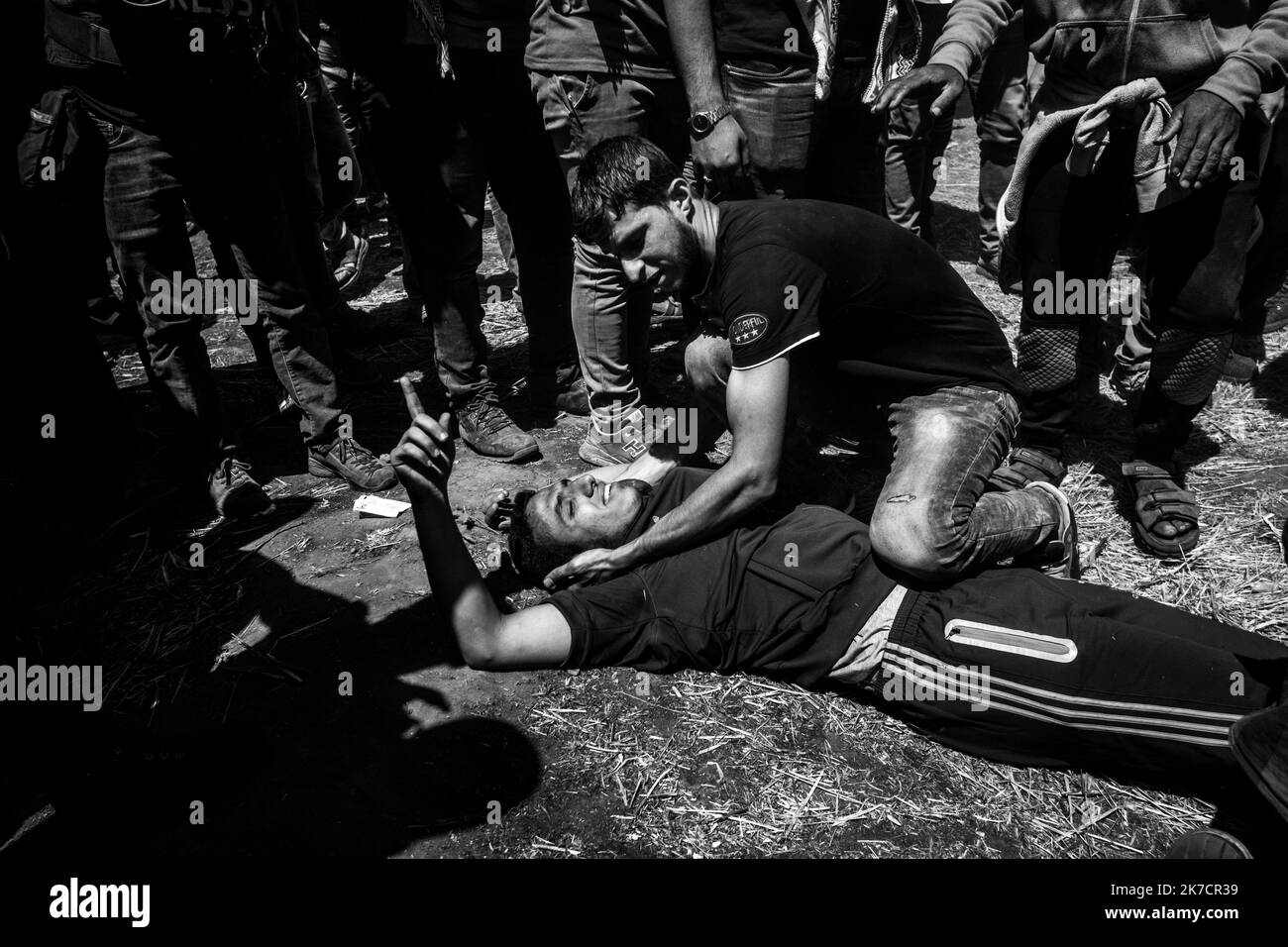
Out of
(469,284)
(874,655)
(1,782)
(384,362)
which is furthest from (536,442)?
(1,782)

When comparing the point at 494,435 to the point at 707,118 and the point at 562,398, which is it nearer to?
the point at 562,398

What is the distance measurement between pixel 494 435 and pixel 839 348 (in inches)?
75.3

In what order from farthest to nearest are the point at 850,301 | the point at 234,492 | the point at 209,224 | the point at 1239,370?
the point at 1239,370 → the point at 234,492 → the point at 209,224 → the point at 850,301

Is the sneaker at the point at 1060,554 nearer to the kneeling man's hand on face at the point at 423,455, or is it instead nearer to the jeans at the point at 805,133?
the jeans at the point at 805,133

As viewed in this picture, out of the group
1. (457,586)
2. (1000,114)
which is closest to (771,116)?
(457,586)

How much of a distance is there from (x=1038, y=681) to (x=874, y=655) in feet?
1.58

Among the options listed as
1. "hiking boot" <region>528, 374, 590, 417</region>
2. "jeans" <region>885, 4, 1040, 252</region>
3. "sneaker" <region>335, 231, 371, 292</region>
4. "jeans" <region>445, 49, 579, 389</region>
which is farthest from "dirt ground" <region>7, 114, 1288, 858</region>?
"sneaker" <region>335, 231, 371, 292</region>

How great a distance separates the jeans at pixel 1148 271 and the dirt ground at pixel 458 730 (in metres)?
0.47

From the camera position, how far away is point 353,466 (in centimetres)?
436

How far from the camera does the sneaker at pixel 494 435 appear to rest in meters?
4.49

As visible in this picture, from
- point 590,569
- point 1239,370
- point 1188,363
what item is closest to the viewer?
point 590,569

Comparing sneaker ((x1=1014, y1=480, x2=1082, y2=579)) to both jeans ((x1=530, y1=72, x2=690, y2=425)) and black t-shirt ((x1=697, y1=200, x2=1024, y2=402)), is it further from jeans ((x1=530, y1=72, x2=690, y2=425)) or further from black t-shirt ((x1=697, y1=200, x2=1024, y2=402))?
jeans ((x1=530, y1=72, x2=690, y2=425))
